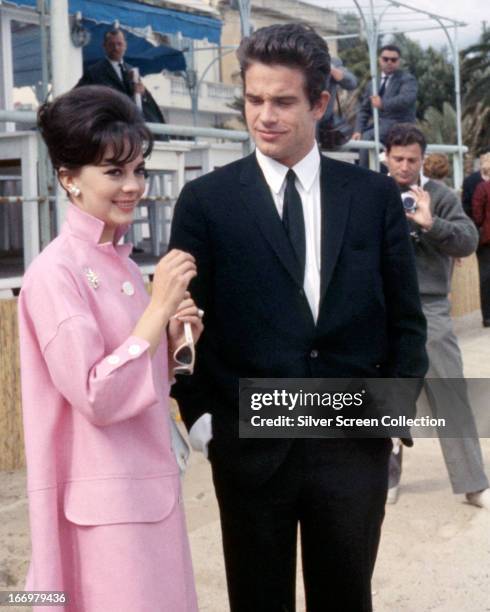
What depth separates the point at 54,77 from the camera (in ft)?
20.2

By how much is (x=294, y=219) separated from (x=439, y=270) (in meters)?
2.73

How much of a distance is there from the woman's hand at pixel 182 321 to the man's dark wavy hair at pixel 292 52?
69 cm

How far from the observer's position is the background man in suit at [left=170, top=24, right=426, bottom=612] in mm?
2754

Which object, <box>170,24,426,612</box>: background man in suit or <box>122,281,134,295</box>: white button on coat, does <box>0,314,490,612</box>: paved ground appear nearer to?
<box>170,24,426,612</box>: background man in suit

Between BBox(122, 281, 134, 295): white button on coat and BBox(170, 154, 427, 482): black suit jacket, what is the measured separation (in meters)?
0.38

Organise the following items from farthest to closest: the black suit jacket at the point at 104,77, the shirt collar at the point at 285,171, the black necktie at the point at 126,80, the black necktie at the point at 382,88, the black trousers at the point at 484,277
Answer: the black trousers at the point at 484,277 < the black necktie at the point at 382,88 < the black necktie at the point at 126,80 < the black suit jacket at the point at 104,77 < the shirt collar at the point at 285,171

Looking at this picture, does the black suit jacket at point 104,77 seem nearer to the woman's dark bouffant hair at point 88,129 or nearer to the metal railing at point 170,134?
the metal railing at point 170,134

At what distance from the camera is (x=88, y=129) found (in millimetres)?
2381

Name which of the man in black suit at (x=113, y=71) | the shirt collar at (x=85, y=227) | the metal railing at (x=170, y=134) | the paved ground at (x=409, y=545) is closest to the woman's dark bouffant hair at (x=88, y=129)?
the shirt collar at (x=85, y=227)

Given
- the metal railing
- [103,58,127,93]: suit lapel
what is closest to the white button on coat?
the metal railing

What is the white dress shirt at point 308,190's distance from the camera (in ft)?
9.27

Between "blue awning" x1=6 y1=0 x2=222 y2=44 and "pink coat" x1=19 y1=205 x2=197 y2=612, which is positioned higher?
"blue awning" x1=6 y1=0 x2=222 y2=44

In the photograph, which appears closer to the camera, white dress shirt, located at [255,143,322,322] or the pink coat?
the pink coat

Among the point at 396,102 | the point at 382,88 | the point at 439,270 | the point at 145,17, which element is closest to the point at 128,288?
the point at 439,270
